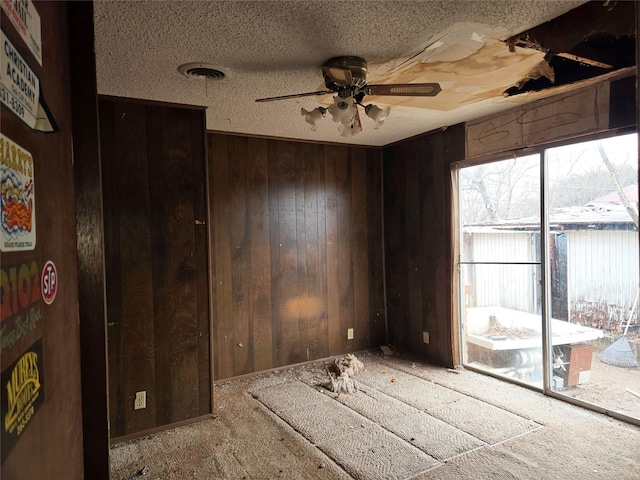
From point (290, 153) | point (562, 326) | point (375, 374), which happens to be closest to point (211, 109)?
point (290, 153)

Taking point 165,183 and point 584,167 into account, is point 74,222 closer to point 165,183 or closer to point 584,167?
point 165,183

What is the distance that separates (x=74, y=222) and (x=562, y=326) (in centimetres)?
338

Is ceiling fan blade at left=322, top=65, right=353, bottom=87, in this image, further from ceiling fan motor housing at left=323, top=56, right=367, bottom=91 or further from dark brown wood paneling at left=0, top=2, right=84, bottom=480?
dark brown wood paneling at left=0, top=2, right=84, bottom=480

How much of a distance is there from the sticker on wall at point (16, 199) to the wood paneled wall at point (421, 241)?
3.58 meters

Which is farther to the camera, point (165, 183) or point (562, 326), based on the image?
point (562, 326)

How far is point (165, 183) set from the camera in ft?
9.39

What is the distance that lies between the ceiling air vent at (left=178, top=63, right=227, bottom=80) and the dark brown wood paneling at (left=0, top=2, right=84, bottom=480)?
1.23 metres

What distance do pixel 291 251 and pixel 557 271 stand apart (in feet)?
8.01

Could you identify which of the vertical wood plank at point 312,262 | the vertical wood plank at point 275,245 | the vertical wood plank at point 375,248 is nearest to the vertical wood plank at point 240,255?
the vertical wood plank at point 275,245

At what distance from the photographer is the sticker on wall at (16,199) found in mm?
694

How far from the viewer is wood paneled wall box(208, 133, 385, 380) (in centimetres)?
373

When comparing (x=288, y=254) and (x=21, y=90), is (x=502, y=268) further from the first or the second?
(x=21, y=90)

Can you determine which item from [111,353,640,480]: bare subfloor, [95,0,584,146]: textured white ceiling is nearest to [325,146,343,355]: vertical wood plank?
[111,353,640,480]: bare subfloor

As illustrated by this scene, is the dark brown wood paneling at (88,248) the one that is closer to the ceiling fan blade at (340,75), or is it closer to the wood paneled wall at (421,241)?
the ceiling fan blade at (340,75)
